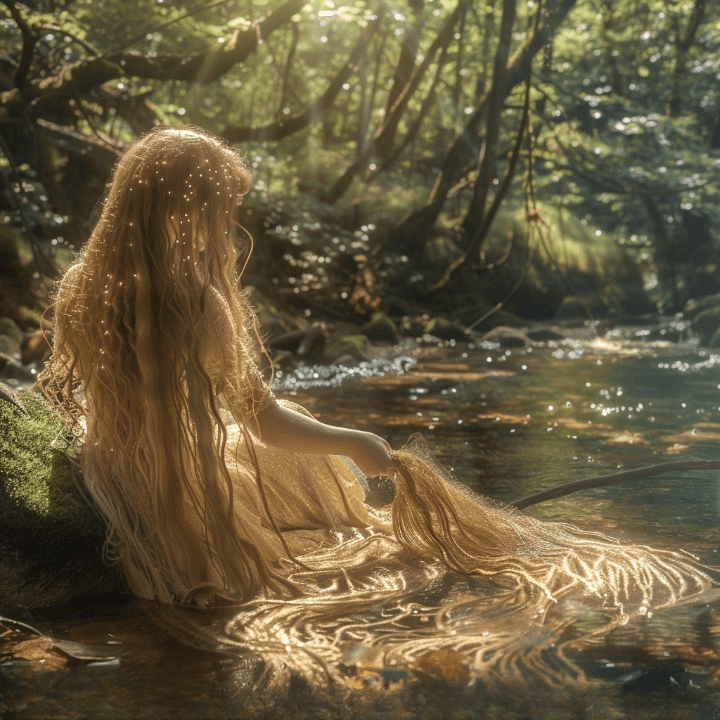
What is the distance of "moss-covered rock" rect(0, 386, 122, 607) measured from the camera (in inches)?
127

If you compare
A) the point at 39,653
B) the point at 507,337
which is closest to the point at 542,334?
the point at 507,337

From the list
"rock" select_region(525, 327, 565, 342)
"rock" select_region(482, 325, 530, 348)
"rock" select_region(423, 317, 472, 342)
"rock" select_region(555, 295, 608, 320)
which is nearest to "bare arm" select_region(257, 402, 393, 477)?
"rock" select_region(482, 325, 530, 348)

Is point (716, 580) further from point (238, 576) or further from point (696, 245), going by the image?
point (696, 245)

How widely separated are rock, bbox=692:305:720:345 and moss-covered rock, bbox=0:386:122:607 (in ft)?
40.0

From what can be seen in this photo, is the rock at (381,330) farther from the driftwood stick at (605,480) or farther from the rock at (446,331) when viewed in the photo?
the driftwood stick at (605,480)

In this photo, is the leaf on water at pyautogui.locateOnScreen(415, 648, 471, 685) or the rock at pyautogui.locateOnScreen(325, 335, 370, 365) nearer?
the leaf on water at pyautogui.locateOnScreen(415, 648, 471, 685)

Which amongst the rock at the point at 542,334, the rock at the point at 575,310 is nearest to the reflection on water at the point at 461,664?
the rock at the point at 542,334

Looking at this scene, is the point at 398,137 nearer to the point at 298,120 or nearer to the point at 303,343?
the point at 298,120

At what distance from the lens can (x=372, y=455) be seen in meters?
3.60

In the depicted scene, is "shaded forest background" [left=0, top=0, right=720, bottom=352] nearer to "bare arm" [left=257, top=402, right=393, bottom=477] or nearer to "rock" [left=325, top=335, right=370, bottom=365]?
"rock" [left=325, top=335, right=370, bottom=365]

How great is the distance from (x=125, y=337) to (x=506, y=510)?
5.24ft

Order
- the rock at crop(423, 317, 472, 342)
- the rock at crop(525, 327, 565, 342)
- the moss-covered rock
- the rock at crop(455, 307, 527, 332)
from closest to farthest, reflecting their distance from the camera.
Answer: the moss-covered rock < the rock at crop(423, 317, 472, 342) < the rock at crop(525, 327, 565, 342) < the rock at crop(455, 307, 527, 332)

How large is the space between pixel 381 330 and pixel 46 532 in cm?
996

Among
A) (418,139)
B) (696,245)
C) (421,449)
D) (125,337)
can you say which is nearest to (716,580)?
(421,449)
